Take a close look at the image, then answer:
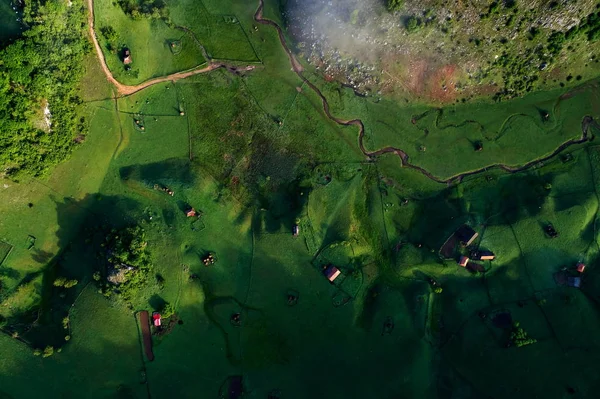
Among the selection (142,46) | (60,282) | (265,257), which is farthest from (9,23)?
(265,257)

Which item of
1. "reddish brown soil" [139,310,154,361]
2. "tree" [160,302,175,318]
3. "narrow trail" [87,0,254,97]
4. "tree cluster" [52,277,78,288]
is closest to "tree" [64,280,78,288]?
"tree cluster" [52,277,78,288]

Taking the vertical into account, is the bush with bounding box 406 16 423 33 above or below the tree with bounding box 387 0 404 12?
below

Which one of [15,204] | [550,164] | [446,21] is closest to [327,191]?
[446,21]

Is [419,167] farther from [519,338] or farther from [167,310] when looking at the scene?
[167,310]

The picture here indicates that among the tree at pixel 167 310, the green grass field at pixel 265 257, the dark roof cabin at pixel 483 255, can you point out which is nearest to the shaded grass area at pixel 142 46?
the green grass field at pixel 265 257

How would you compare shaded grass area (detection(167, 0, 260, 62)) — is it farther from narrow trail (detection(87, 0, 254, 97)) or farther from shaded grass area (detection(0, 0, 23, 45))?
shaded grass area (detection(0, 0, 23, 45))

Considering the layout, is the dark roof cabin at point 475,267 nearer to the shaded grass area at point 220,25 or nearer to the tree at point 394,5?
the tree at point 394,5
